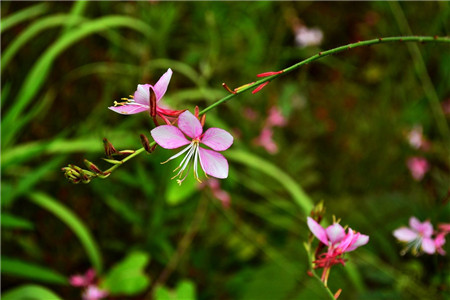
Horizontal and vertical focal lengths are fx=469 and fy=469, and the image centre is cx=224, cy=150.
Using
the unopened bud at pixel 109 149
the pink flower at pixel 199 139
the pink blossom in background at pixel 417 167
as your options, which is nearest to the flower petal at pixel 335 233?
the pink flower at pixel 199 139

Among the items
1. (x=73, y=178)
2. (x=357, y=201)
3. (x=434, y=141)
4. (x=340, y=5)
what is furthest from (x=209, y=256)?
(x=340, y=5)

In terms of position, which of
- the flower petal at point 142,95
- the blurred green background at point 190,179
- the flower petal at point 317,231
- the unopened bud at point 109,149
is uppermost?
the blurred green background at point 190,179

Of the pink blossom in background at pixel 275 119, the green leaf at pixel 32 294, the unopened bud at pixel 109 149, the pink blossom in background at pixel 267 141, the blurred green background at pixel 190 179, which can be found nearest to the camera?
the unopened bud at pixel 109 149

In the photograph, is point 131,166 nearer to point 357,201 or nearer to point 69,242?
point 69,242

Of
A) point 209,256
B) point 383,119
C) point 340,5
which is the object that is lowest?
point 209,256

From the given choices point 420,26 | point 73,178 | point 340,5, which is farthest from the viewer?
point 340,5

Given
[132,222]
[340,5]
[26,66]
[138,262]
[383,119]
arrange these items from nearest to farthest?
[138,262]
[132,222]
[26,66]
[383,119]
[340,5]

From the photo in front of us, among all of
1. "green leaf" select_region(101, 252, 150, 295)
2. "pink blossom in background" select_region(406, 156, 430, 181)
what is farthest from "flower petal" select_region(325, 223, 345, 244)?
"pink blossom in background" select_region(406, 156, 430, 181)

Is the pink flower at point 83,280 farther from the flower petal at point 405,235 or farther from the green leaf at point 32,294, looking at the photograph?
the flower petal at point 405,235
